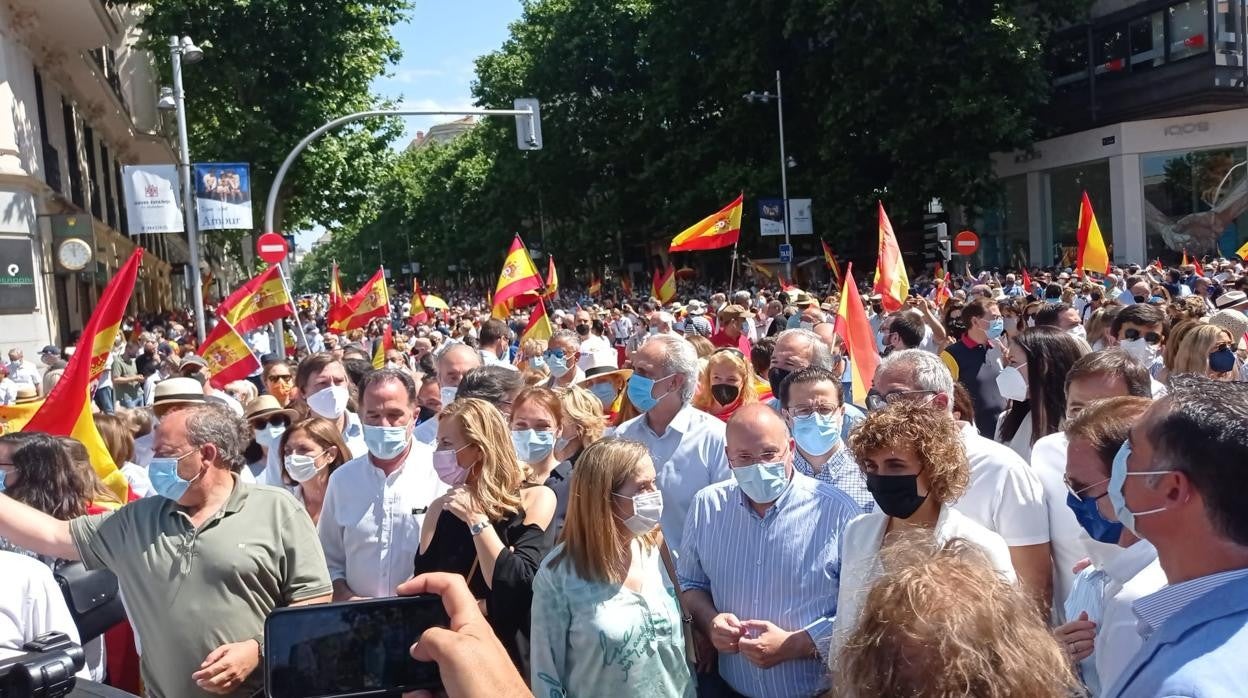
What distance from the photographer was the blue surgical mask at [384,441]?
4.55 metres

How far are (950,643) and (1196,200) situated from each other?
111 ft

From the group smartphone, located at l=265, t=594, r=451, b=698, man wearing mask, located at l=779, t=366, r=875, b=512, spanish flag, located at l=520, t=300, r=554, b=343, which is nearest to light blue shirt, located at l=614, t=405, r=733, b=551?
man wearing mask, located at l=779, t=366, r=875, b=512

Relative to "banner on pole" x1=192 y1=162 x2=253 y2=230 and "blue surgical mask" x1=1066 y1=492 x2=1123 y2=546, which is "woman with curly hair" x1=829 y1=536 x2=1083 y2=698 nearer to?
"blue surgical mask" x1=1066 y1=492 x2=1123 y2=546

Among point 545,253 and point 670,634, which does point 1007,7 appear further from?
point 670,634

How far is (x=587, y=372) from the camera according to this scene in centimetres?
813

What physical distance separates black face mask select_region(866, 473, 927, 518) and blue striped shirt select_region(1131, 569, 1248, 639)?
1022 mm

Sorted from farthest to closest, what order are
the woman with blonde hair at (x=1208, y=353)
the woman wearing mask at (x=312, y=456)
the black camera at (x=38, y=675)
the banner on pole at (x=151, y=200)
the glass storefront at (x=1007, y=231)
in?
the glass storefront at (x=1007, y=231)
the banner on pole at (x=151, y=200)
the woman with blonde hair at (x=1208, y=353)
the woman wearing mask at (x=312, y=456)
the black camera at (x=38, y=675)

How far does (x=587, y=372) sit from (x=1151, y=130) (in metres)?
28.4

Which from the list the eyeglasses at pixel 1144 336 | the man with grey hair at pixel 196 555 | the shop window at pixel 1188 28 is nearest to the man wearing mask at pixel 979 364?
the eyeglasses at pixel 1144 336

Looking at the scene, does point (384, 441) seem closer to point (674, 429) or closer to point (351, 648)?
point (674, 429)

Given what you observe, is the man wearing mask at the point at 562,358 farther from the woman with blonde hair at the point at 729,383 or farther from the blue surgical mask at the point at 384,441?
the blue surgical mask at the point at 384,441

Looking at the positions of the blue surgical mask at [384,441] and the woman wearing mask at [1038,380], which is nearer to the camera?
the blue surgical mask at [384,441]

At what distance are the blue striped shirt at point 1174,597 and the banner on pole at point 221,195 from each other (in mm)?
16889

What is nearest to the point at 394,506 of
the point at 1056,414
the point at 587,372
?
the point at 1056,414
